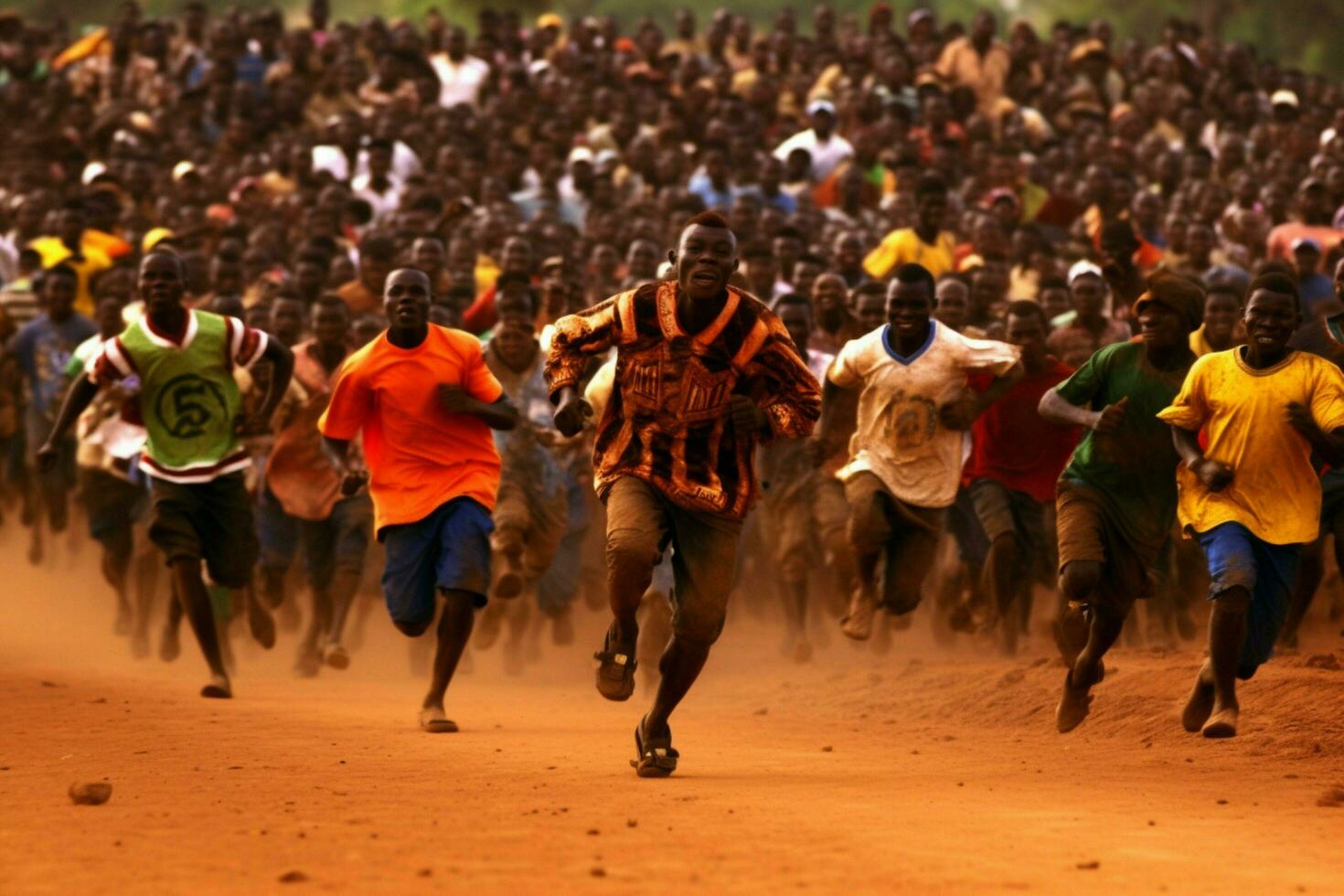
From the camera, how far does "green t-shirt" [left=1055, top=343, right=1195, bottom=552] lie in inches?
382

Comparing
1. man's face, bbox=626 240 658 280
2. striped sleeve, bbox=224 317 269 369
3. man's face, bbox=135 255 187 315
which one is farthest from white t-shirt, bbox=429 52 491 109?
man's face, bbox=135 255 187 315

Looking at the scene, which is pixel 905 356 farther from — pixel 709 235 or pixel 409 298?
pixel 709 235

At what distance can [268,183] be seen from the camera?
22.1 m

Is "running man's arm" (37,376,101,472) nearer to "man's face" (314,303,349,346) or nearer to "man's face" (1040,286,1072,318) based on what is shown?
"man's face" (314,303,349,346)

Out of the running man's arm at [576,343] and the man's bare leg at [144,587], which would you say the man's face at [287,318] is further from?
the running man's arm at [576,343]

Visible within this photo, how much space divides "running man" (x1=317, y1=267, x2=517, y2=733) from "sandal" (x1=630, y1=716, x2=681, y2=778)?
2021 millimetres

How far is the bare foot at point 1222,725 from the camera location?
359 inches

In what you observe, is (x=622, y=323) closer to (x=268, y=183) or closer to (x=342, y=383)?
(x=342, y=383)

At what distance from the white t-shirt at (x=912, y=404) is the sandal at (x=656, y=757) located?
291 cm

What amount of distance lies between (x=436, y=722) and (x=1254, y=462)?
3663mm

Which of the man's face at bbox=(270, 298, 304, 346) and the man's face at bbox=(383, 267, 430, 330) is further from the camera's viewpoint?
the man's face at bbox=(270, 298, 304, 346)

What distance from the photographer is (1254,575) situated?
29.7ft

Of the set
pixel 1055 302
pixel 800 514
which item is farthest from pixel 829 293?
pixel 1055 302

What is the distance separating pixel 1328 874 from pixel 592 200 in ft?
49.8
